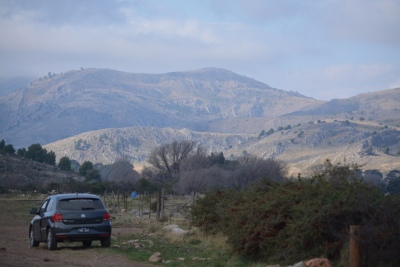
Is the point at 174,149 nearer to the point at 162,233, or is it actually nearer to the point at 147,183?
the point at 147,183

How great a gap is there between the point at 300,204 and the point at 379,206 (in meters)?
2.42

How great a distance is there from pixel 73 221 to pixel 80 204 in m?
0.77

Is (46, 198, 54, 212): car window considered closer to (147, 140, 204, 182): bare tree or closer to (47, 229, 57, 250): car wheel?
(47, 229, 57, 250): car wheel

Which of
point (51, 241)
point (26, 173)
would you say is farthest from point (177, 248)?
point (26, 173)

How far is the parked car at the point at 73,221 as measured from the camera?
72.7 feet

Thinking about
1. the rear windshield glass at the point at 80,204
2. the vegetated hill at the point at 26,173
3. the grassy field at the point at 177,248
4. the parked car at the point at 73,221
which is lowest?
the vegetated hill at the point at 26,173

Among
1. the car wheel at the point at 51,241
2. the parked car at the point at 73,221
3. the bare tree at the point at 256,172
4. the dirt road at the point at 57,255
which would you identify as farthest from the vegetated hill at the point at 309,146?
the car wheel at the point at 51,241

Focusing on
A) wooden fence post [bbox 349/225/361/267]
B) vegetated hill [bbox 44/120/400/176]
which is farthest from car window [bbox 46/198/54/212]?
vegetated hill [bbox 44/120/400/176]

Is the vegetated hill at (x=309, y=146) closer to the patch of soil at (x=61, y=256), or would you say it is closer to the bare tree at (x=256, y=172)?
the bare tree at (x=256, y=172)

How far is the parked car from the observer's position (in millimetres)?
22156

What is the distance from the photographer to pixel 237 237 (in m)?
19.9

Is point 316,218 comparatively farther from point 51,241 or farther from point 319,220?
point 51,241

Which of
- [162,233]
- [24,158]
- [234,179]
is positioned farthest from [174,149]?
[162,233]

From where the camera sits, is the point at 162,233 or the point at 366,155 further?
the point at 366,155
